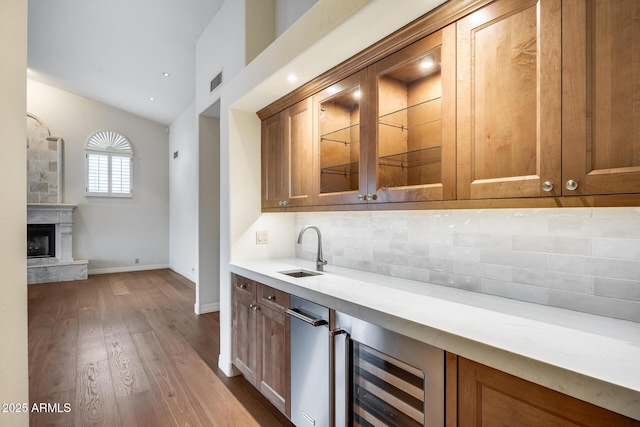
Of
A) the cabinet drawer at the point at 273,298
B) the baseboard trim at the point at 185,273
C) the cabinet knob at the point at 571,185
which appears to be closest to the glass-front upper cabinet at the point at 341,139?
the cabinet drawer at the point at 273,298

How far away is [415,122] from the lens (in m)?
1.82

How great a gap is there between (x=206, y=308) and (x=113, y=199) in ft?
15.4

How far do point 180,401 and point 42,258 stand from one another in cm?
648

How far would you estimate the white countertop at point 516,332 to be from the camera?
2.84ft

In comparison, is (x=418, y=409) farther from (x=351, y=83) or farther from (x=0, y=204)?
(x=351, y=83)

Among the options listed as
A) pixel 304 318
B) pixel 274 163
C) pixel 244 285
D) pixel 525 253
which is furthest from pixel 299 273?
pixel 525 253

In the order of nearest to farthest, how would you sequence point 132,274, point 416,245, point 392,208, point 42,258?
point 392,208
point 416,245
point 42,258
point 132,274

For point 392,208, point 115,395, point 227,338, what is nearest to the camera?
point 392,208

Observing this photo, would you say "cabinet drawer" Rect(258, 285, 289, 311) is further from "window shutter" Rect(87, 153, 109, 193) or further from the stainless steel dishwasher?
"window shutter" Rect(87, 153, 109, 193)

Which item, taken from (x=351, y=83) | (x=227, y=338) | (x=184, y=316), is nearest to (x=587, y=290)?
(x=351, y=83)

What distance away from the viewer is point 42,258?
22.6 ft

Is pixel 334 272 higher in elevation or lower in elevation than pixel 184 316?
higher

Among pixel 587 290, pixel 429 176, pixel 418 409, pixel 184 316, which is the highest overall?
pixel 429 176

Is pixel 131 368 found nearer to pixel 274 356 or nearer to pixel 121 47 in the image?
pixel 274 356
